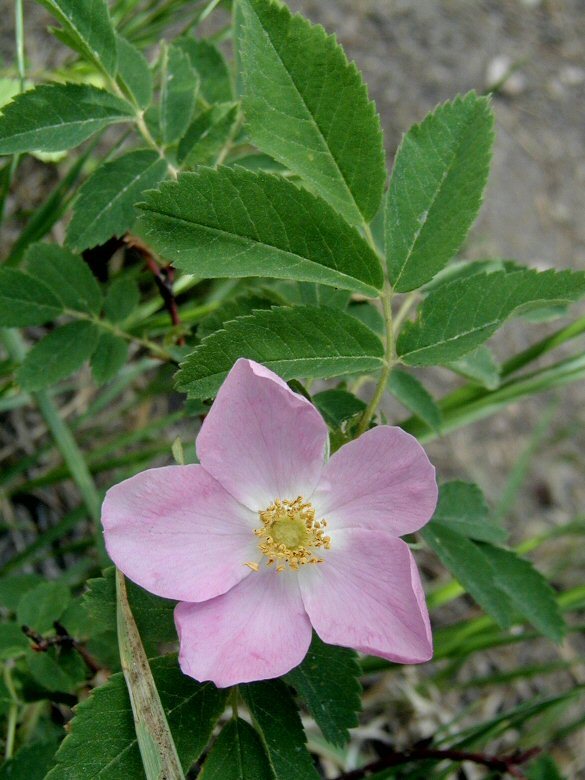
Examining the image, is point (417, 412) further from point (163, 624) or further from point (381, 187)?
A: point (163, 624)

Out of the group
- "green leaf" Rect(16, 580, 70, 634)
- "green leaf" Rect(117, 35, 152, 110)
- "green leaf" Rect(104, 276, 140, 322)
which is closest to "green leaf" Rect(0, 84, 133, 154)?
"green leaf" Rect(117, 35, 152, 110)

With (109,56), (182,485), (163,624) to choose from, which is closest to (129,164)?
(109,56)

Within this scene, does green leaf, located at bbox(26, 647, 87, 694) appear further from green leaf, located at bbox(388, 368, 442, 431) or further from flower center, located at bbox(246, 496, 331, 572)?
green leaf, located at bbox(388, 368, 442, 431)

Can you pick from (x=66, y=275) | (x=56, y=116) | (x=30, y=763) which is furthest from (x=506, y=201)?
(x=30, y=763)

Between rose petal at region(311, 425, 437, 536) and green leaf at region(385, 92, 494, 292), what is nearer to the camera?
rose petal at region(311, 425, 437, 536)

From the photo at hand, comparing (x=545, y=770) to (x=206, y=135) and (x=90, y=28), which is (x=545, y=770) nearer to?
(x=206, y=135)

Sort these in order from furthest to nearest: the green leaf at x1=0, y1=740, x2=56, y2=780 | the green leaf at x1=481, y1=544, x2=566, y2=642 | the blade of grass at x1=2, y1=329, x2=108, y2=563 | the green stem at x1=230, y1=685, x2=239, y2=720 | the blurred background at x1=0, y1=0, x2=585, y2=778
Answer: the blurred background at x1=0, y1=0, x2=585, y2=778 < the blade of grass at x1=2, y1=329, x2=108, y2=563 < the green leaf at x1=481, y1=544, x2=566, y2=642 < the green leaf at x1=0, y1=740, x2=56, y2=780 < the green stem at x1=230, y1=685, x2=239, y2=720
